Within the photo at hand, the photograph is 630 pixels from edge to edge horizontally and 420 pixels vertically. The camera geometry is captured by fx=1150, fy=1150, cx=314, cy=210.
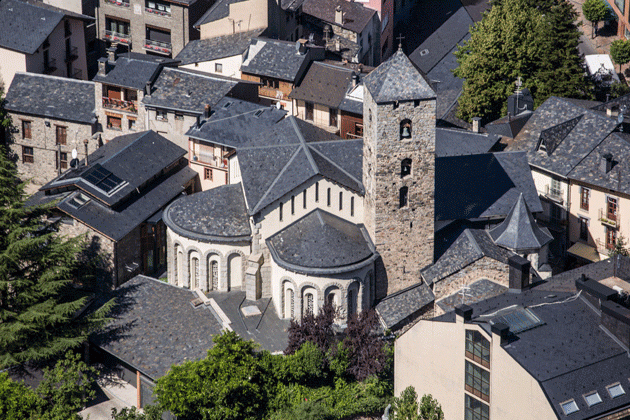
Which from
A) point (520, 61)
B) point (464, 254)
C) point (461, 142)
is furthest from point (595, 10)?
point (464, 254)

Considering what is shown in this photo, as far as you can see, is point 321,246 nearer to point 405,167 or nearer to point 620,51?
point 405,167

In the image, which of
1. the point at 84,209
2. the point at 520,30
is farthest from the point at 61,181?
the point at 520,30

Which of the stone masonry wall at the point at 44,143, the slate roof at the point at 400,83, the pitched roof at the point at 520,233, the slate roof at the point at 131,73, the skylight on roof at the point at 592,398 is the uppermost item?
the slate roof at the point at 400,83

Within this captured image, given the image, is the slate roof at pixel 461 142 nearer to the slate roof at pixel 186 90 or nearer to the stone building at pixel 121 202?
the slate roof at pixel 186 90

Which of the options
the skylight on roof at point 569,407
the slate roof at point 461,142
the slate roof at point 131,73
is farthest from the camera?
the slate roof at point 131,73

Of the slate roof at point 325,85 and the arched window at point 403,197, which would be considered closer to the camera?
the arched window at point 403,197

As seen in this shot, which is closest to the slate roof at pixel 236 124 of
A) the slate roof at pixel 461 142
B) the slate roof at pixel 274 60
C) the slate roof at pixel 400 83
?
the slate roof at pixel 274 60

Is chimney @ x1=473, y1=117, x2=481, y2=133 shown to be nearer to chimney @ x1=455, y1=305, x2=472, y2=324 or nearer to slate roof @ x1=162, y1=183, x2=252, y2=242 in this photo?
slate roof @ x1=162, y1=183, x2=252, y2=242
